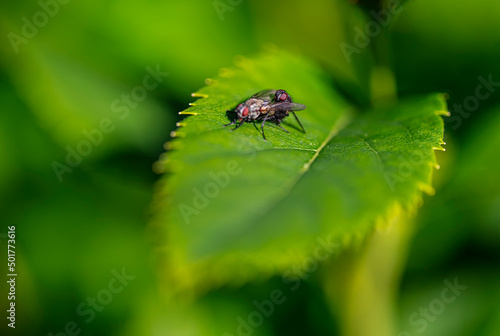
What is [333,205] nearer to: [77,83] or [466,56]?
[466,56]

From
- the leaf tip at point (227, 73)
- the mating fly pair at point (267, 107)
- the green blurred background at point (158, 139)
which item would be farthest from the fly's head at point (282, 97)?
the green blurred background at point (158, 139)

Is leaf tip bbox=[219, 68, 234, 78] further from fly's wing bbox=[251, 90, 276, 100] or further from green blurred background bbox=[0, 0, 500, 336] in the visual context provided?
green blurred background bbox=[0, 0, 500, 336]

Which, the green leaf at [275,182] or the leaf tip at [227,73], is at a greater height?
the leaf tip at [227,73]

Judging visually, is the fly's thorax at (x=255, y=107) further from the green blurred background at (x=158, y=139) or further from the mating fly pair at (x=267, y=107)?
the green blurred background at (x=158, y=139)

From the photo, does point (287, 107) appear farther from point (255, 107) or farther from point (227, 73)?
point (227, 73)

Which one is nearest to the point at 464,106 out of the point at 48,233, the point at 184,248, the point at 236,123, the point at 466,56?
the point at 466,56

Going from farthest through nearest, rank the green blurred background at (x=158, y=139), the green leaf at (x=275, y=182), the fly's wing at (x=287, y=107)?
→ the green blurred background at (x=158, y=139) < the fly's wing at (x=287, y=107) < the green leaf at (x=275, y=182)
